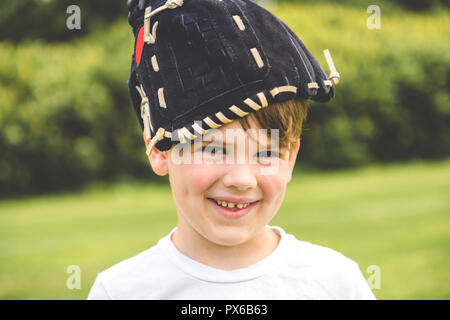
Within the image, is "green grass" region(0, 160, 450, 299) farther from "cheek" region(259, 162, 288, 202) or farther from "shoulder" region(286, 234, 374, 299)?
"cheek" region(259, 162, 288, 202)

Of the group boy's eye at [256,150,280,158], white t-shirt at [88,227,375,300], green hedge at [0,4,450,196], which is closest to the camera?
boy's eye at [256,150,280,158]

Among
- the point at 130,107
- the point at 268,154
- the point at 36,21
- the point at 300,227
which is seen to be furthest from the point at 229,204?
the point at 36,21

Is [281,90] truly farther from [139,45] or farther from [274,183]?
Answer: [139,45]

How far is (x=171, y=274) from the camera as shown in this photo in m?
1.99

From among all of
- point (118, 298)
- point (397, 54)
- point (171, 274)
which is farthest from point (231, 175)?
point (397, 54)

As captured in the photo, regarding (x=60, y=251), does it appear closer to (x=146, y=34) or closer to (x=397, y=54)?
(x=146, y=34)

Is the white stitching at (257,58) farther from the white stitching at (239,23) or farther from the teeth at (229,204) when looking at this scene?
the teeth at (229,204)

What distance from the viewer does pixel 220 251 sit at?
200 cm

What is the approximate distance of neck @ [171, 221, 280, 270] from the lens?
78.4 inches

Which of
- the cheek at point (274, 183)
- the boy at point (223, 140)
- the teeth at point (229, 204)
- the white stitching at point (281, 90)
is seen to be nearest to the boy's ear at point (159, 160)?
the boy at point (223, 140)

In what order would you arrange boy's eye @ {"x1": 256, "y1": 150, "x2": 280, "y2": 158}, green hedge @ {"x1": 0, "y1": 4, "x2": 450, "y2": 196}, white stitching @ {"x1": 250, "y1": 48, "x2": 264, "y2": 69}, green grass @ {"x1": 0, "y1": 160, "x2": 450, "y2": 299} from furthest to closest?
green hedge @ {"x1": 0, "y1": 4, "x2": 450, "y2": 196} → green grass @ {"x1": 0, "y1": 160, "x2": 450, "y2": 299} → boy's eye @ {"x1": 256, "y1": 150, "x2": 280, "y2": 158} → white stitching @ {"x1": 250, "y1": 48, "x2": 264, "y2": 69}

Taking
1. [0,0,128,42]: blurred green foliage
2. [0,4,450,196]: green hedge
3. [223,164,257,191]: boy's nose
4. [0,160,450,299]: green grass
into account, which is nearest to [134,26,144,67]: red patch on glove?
[223,164,257,191]: boy's nose

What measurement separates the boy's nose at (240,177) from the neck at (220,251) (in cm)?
31

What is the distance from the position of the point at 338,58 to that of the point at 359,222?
4.09 m
